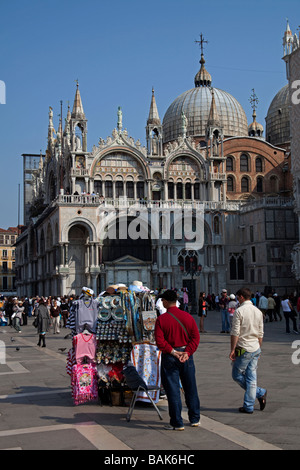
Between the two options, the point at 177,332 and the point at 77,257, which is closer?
the point at 177,332

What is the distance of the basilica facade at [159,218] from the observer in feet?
131

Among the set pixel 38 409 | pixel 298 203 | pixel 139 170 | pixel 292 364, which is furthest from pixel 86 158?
pixel 38 409

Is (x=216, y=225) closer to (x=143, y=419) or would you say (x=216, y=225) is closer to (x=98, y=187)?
(x=98, y=187)

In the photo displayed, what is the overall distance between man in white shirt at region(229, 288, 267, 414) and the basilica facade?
3100 cm

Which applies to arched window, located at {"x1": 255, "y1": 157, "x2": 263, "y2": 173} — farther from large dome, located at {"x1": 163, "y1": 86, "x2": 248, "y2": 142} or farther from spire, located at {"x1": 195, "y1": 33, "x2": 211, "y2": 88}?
spire, located at {"x1": 195, "y1": 33, "x2": 211, "y2": 88}

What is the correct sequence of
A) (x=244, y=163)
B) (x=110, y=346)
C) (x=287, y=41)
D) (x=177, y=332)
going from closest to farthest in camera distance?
1. (x=177, y=332)
2. (x=110, y=346)
3. (x=287, y=41)
4. (x=244, y=163)

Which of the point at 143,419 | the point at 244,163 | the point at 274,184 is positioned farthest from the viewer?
the point at 274,184

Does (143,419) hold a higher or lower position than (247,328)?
lower

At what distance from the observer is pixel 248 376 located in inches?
310

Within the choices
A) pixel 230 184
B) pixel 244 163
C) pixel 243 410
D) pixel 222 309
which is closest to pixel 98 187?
pixel 230 184

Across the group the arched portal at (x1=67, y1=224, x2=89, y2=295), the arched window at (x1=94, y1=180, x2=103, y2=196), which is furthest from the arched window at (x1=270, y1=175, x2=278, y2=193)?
the arched portal at (x1=67, y1=224, x2=89, y2=295)

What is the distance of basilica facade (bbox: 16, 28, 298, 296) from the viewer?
131 ft

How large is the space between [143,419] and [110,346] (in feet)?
5.36

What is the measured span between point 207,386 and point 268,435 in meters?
3.41
